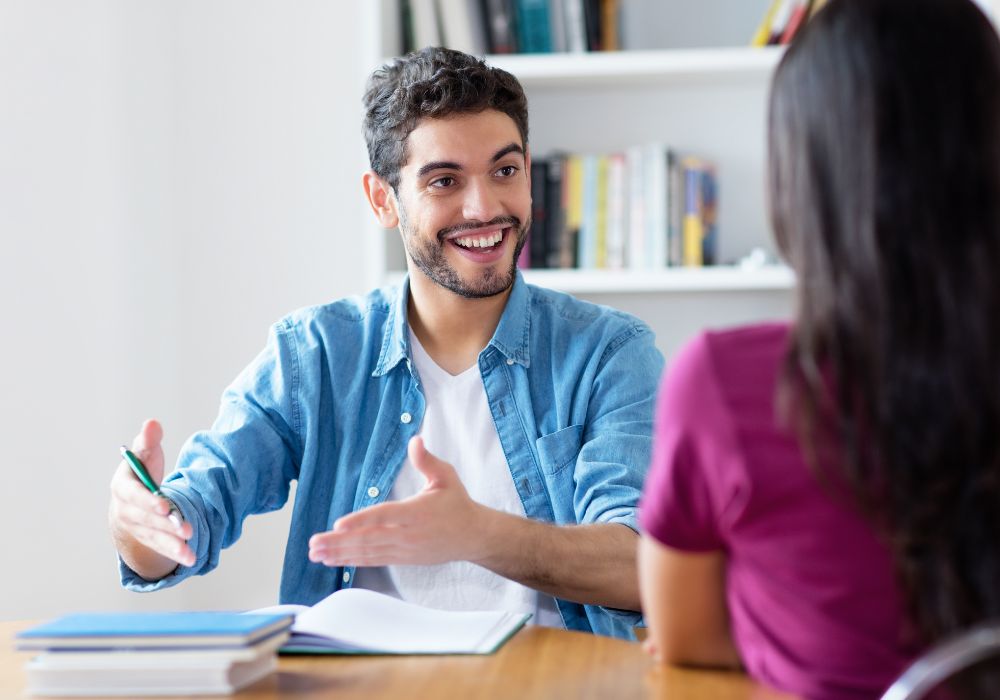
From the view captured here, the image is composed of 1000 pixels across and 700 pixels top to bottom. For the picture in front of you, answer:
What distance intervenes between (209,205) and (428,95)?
1043 mm

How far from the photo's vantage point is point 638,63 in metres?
2.43

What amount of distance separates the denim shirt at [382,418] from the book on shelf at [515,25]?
0.82 metres

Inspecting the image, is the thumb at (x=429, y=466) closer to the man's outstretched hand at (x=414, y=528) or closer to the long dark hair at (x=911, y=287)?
the man's outstretched hand at (x=414, y=528)

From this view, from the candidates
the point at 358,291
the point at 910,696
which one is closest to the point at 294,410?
the point at 358,291

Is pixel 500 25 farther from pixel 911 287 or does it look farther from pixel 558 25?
pixel 911 287

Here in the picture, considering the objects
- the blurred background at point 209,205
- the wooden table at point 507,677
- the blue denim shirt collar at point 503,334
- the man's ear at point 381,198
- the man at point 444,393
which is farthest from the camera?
the blurred background at point 209,205

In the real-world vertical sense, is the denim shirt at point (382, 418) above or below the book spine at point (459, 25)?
below

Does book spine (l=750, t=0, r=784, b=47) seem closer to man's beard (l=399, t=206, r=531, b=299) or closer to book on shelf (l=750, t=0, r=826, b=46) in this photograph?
book on shelf (l=750, t=0, r=826, b=46)

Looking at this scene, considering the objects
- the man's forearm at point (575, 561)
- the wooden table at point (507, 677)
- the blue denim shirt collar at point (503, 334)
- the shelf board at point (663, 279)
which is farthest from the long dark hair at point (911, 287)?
the shelf board at point (663, 279)

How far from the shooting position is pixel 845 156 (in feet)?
2.68

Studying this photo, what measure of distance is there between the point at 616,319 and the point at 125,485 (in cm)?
82

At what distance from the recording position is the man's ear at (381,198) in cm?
202

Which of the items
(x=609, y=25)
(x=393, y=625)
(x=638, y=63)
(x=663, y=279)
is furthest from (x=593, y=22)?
(x=393, y=625)

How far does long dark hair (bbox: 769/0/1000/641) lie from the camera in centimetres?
80
